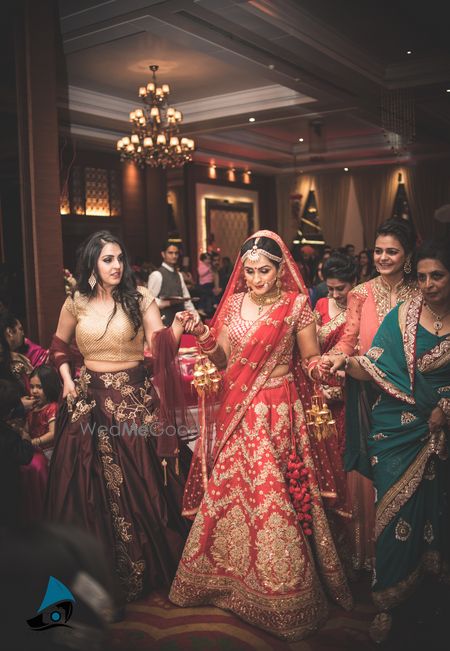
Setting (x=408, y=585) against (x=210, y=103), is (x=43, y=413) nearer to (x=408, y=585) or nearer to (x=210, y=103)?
(x=408, y=585)

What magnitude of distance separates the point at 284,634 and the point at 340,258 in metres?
1.81

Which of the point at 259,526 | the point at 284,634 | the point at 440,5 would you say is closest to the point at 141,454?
the point at 259,526

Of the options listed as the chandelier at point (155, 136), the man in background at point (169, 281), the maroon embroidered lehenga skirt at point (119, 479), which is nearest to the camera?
the maroon embroidered lehenga skirt at point (119, 479)

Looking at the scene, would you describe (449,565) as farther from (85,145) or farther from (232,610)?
(85,145)

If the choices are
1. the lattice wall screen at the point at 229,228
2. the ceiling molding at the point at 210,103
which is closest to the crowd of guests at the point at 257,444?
the ceiling molding at the point at 210,103

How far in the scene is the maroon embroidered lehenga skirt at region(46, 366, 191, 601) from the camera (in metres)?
2.49

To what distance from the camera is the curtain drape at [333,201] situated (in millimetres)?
10249

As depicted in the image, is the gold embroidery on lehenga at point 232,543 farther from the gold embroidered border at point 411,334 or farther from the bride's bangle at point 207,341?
the gold embroidered border at point 411,334

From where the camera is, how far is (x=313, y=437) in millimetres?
2457

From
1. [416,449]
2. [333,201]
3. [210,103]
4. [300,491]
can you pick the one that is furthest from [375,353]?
[333,201]

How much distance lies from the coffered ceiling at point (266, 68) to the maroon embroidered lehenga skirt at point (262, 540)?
4.78 ft

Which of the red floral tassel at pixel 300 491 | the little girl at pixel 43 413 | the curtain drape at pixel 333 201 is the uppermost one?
the curtain drape at pixel 333 201

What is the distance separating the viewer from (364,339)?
2.72 meters

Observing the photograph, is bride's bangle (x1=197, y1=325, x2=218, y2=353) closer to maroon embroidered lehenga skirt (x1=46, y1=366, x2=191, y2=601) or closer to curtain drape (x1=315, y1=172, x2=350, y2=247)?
maroon embroidered lehenga skirt (x1=46, y1=366, x2=191, y2=601)
